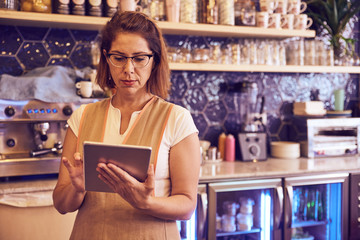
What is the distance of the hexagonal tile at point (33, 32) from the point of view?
267 centimetres

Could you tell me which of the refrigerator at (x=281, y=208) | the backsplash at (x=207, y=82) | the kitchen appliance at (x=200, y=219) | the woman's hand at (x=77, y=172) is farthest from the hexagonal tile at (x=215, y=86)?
the woman's hand at (x=77, y=172)

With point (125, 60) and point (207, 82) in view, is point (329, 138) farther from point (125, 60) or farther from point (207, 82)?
point (125, 60)

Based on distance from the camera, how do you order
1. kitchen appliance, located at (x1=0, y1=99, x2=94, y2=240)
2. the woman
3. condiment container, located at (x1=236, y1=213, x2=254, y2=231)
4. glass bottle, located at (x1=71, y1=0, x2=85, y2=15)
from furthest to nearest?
condiment container, located at (x1=236, y1=213, x2=254, y2=231), glass bottle, located at (x1=71, y1=0, x2=85, y2=15), kitchen appliance, located at (x1=0, y1=99, x2=94, y2=240), the woman

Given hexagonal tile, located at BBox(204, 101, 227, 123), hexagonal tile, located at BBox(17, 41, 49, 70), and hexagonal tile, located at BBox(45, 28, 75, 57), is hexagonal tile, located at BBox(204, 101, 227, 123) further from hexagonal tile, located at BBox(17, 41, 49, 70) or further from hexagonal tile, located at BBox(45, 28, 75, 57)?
hexagonal tile, located at BBox(17, 41, 49, 70)

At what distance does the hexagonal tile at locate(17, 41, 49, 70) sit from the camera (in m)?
2.68

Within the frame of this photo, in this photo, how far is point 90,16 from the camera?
2.48 m

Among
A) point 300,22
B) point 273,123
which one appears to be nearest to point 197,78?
point 273,123

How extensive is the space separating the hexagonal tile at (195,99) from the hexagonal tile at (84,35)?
2.89 feet

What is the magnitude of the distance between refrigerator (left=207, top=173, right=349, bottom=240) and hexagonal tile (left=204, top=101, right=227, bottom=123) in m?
0.66

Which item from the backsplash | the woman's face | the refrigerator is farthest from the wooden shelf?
the woman's face

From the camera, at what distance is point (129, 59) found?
1.20 m

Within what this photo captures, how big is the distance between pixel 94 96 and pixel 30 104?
→ 388mm

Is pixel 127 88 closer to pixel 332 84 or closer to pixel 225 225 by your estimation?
pixel 225 225

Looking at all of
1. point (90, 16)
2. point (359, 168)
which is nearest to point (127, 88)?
point (90, 16)
